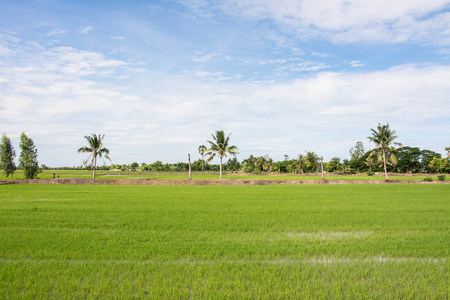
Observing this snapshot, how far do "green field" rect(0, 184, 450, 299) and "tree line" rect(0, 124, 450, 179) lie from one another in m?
34.7

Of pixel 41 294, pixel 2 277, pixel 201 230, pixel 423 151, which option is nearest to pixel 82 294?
pixel 41 294

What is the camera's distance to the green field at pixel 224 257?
18.4 ft

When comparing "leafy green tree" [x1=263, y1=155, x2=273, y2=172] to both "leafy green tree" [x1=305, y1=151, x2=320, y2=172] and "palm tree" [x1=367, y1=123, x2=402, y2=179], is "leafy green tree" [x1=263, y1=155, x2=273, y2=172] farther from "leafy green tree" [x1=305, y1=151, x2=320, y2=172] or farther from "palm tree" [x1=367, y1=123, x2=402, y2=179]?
"palm tree" [x1=367, y1=123, x2=402, y2=179]

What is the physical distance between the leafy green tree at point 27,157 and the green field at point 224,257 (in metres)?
36.6

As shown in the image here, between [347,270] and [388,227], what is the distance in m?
5.36

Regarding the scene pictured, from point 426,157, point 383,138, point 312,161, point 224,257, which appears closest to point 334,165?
point 312,161

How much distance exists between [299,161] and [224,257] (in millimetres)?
106237

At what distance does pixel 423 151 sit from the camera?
9819cm

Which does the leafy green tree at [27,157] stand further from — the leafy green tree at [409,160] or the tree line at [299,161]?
the leafy green tree at [409,160]

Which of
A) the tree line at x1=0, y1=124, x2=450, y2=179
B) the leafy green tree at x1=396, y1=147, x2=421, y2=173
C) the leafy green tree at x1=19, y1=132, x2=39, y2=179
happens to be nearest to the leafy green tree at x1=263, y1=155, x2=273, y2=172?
the tree line at x1=0, y1=124, x2=450, y2=179

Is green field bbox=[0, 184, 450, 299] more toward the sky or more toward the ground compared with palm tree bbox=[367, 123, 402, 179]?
more toward the ground

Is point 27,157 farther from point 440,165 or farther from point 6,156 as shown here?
point 440,165

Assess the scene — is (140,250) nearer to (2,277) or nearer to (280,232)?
(2,277)

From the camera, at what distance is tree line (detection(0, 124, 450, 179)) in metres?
44.0
